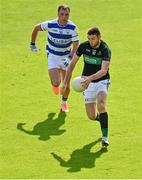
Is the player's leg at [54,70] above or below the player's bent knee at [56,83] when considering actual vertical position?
above

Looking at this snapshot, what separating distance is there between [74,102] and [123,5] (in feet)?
33.9

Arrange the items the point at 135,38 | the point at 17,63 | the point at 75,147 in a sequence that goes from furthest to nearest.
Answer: the point at 135,38
the point at 17,63
the point at 75,147

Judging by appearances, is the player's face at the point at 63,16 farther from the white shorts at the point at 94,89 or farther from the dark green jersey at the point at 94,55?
the white shorts at the point at 94,89

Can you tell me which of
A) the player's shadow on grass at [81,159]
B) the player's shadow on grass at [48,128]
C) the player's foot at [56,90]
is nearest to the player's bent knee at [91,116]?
the player's shadow on grass at [81,159]

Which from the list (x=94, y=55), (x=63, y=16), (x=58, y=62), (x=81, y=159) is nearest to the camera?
(x=81, y=159)

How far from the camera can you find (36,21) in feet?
81.4

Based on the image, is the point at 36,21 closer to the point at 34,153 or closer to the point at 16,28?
the point at 16,28

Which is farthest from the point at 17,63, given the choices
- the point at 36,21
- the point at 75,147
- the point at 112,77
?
the point at 75,147

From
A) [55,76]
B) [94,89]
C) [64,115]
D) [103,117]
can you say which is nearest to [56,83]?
[55,76]

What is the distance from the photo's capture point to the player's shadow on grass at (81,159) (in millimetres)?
13242

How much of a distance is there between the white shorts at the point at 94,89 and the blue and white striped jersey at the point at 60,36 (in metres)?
2.35

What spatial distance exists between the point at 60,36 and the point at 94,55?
2.58 metres

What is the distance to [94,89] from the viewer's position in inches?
567

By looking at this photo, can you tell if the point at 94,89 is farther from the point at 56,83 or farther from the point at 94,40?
the point at 56,83
